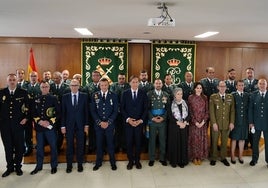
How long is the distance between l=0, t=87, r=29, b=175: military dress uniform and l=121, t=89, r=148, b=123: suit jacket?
1648 millimetres

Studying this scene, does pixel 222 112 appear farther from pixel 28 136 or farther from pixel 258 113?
pixel 28 136

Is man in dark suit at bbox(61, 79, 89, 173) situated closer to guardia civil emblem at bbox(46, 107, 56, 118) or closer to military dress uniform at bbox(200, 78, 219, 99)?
guardia civil emblem at bbox(46, 107, 56, 118)

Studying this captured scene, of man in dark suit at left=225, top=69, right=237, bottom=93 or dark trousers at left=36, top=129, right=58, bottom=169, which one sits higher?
man in dark suit at left=225, top=69, right=237, bottom=93

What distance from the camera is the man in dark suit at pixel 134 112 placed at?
4.62 metres

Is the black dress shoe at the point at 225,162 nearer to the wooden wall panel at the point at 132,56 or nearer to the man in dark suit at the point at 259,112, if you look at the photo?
the man in dark suit at the point at 259,112

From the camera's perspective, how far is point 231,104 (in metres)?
4.77

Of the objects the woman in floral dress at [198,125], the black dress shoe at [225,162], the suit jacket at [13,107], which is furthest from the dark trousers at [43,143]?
the black dress shoe at [225,162]

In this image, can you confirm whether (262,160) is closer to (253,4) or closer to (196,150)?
(196,150)

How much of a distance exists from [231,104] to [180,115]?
979mm

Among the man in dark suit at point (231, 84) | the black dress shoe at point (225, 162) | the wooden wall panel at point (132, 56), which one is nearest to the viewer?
the black dress shoe at point (225, 162)

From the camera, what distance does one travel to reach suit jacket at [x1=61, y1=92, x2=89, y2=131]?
4434mm

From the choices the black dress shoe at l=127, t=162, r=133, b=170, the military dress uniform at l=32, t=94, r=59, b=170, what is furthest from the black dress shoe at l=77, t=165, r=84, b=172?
the black dress shoe at l=127, t=162, r=133, b=170

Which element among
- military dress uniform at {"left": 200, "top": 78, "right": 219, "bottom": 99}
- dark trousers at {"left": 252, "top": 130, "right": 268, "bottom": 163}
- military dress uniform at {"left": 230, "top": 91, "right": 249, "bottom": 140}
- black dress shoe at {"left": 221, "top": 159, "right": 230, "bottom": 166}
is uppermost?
military dress uniform at {"left": 200, "top": 78, "right": 219, "bottom": 99}

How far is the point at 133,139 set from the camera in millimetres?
4723
